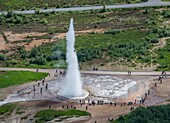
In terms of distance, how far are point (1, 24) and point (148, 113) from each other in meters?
70.9

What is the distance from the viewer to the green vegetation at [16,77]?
312 feet

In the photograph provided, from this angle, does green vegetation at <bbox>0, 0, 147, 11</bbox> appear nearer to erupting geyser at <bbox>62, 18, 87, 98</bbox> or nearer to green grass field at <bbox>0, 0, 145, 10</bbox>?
green grass field at <bbox>0, 0, 145, 10</bbox>

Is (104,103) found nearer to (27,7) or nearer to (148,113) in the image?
(148,113)

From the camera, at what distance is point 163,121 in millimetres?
74938

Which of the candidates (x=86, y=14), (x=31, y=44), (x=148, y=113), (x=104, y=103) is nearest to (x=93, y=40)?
(x=31, y=44)

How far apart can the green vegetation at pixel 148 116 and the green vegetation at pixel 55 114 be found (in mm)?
7008

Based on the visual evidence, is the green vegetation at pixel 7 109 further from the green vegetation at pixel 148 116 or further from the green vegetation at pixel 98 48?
the green vegetation at pixel 98 48

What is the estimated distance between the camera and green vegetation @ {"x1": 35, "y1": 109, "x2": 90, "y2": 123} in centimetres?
7950

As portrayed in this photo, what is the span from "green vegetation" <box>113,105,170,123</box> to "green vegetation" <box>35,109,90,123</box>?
276 inches

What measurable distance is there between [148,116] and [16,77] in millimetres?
30378

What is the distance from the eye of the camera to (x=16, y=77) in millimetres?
97750

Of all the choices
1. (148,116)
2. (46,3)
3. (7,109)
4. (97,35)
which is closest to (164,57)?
(97,35)

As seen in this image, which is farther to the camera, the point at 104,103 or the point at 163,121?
the point at 104,103

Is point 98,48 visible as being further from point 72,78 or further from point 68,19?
point 68,19
